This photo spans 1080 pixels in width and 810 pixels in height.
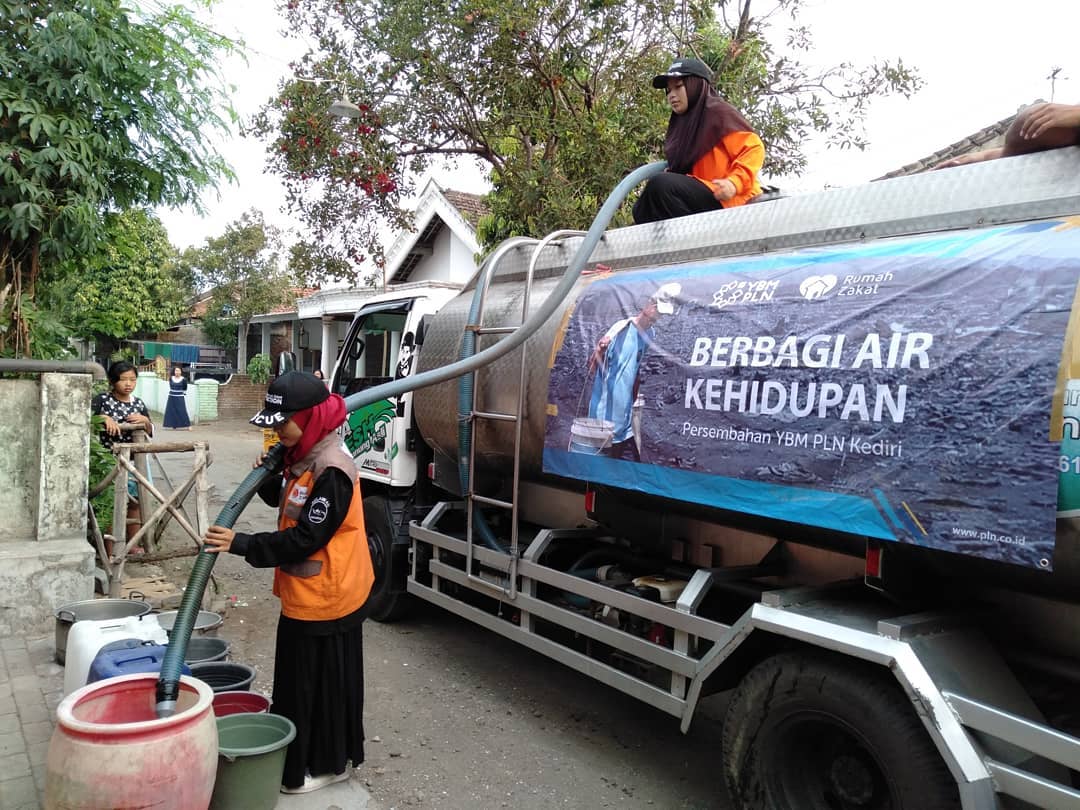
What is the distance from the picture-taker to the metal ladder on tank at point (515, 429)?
4.33 meters

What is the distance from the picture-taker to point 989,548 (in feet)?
7.84

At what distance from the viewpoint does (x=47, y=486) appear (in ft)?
17.6

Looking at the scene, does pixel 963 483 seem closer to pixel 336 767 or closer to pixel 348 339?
pixel 336 767

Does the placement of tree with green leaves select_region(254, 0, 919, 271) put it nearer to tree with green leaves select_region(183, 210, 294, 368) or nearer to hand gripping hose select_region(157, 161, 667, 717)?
hand gripping hose select_region(157, 161, 667, 717)

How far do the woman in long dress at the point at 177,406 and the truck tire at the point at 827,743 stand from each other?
1849cm

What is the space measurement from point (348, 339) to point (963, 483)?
16.3 feet

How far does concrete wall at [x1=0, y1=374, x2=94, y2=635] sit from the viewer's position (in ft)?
17.0

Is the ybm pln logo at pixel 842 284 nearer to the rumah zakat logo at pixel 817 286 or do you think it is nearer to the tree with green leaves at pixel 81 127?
the rumah zakat logo at pixel 817 286

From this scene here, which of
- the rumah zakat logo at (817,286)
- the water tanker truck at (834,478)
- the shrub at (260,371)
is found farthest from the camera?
the shrub at (260,371)

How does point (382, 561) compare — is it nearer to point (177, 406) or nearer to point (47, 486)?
point (47, 486)

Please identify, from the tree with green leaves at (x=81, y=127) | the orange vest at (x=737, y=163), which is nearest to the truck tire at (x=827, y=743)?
the orange vest at (x=737, y=163)

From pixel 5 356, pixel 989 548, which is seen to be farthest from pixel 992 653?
pixel 5 356

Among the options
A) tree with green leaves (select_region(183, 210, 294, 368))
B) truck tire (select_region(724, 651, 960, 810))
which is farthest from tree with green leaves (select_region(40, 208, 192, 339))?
truck tire (select_region(724, 651, 960, 810))

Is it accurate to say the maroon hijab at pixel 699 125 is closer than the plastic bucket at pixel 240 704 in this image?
No
